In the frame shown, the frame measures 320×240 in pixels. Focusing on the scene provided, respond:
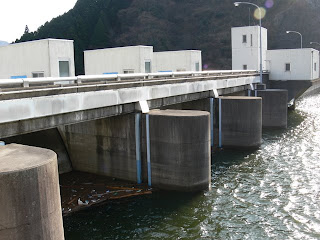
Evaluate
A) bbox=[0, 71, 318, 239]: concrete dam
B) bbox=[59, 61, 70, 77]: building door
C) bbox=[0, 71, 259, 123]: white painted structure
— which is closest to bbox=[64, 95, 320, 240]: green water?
bbox=[0, 71, 318, 239]: concrete dam

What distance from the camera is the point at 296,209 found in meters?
16.0

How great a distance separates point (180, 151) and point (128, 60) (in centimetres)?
1924

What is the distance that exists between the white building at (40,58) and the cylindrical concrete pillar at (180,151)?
1112 cm

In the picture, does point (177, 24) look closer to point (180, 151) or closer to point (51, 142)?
point (51, 142)

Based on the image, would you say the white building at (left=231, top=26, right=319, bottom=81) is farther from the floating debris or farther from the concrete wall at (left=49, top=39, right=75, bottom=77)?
the floating debris

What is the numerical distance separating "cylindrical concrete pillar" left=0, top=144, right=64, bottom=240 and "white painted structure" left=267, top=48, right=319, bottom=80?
4161cm

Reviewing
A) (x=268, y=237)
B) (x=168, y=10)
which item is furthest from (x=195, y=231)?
(x=168, y=10)

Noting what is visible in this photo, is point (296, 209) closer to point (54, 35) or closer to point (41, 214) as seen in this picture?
point (41, 214)

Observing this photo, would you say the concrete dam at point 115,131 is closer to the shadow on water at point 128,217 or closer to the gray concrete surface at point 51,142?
the gray concrete surface at point 51,142

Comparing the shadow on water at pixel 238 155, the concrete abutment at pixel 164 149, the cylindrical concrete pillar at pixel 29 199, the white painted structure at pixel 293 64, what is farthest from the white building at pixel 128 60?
the cylindrical concrete pillar at pixel 29 199

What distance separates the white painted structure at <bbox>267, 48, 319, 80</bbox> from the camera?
44.9m

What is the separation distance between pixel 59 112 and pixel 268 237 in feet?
30.4

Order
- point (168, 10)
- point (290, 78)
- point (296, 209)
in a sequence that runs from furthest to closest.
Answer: point (168, 10), point (290, 78), point (296, 209)

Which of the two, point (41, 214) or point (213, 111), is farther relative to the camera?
point (213, 111)
